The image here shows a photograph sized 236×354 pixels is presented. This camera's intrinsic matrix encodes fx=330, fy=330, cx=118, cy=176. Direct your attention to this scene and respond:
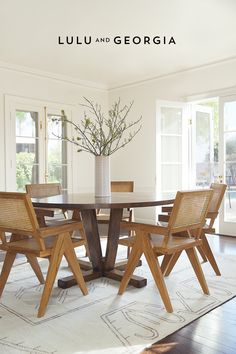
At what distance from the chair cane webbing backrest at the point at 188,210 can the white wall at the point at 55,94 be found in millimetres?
3431

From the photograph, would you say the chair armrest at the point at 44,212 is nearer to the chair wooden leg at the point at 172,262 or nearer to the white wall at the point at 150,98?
the chair wooden leg at the point at 172,262

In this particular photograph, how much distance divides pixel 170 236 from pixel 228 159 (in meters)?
2.88

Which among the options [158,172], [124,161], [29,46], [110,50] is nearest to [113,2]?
[110,50]

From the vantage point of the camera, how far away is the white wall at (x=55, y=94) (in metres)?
4.91

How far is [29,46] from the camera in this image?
4262 mm

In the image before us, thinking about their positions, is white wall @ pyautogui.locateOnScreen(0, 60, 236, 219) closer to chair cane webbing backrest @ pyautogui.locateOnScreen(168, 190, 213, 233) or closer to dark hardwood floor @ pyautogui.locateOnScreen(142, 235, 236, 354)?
chair cane webbing backrest @ pyautogui.locateOnScreen(168, 190, 213, 233)

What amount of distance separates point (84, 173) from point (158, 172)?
1.52 m

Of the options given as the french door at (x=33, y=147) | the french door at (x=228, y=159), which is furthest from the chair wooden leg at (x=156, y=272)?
the french door at (x=33, y=147)

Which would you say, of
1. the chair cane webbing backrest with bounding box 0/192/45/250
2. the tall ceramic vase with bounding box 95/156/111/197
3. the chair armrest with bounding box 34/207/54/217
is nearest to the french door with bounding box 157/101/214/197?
the tall ceramic vase with bounding box 95/156/111/197

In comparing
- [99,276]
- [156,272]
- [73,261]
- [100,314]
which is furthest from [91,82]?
[100,314]

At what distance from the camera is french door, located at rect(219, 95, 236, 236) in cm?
468

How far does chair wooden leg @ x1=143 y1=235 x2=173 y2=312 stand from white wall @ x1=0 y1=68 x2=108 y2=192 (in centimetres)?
331

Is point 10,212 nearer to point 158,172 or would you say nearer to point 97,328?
point 97,328

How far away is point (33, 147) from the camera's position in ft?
17.4
